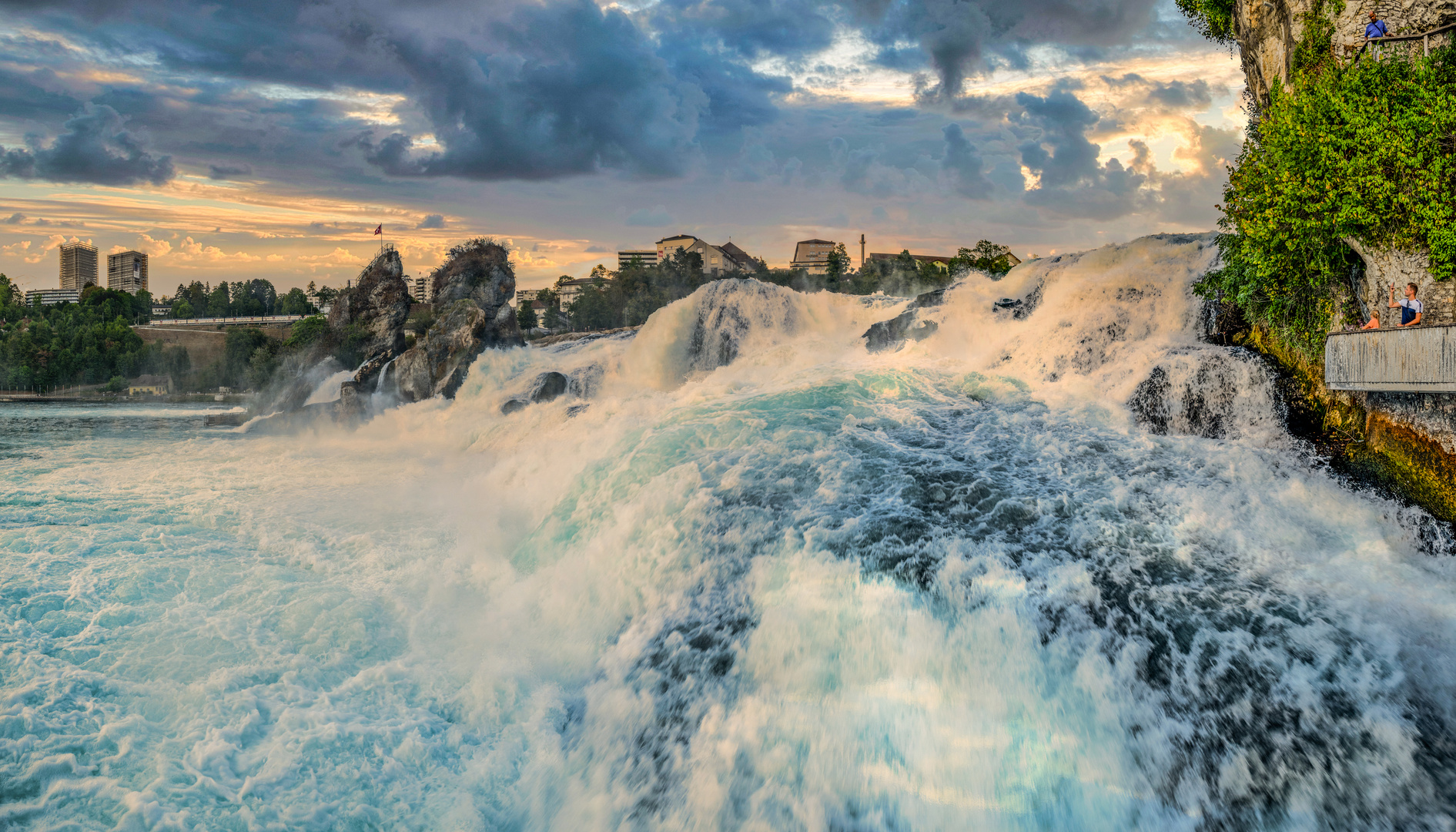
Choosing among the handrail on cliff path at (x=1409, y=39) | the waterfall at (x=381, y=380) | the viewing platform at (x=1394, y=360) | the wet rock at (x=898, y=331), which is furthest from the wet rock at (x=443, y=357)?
the handrail on cliff path at (x=1409, y=39)

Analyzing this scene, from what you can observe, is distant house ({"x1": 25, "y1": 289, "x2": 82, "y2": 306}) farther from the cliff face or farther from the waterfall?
the cliff face

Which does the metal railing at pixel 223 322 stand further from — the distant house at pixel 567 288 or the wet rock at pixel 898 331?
the wet rock at pixel 898 331

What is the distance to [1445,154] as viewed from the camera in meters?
9.05

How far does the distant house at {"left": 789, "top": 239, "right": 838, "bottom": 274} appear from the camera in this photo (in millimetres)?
106375

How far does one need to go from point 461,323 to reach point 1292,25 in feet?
85.9

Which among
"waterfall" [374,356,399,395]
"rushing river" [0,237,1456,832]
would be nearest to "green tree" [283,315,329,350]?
"waterfall" [374,356,399,395]

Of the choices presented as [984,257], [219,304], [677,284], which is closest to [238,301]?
[219,304]

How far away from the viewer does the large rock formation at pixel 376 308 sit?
34.7 m

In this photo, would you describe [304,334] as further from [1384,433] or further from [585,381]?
[1384,433]

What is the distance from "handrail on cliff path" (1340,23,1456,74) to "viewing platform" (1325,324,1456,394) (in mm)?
3958

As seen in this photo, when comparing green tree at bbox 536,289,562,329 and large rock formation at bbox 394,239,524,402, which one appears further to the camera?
green tree at bbox 536,289,562,329

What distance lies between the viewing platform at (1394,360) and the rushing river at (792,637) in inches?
47.5

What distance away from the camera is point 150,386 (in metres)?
67.1

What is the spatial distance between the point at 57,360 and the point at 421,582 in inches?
3065
